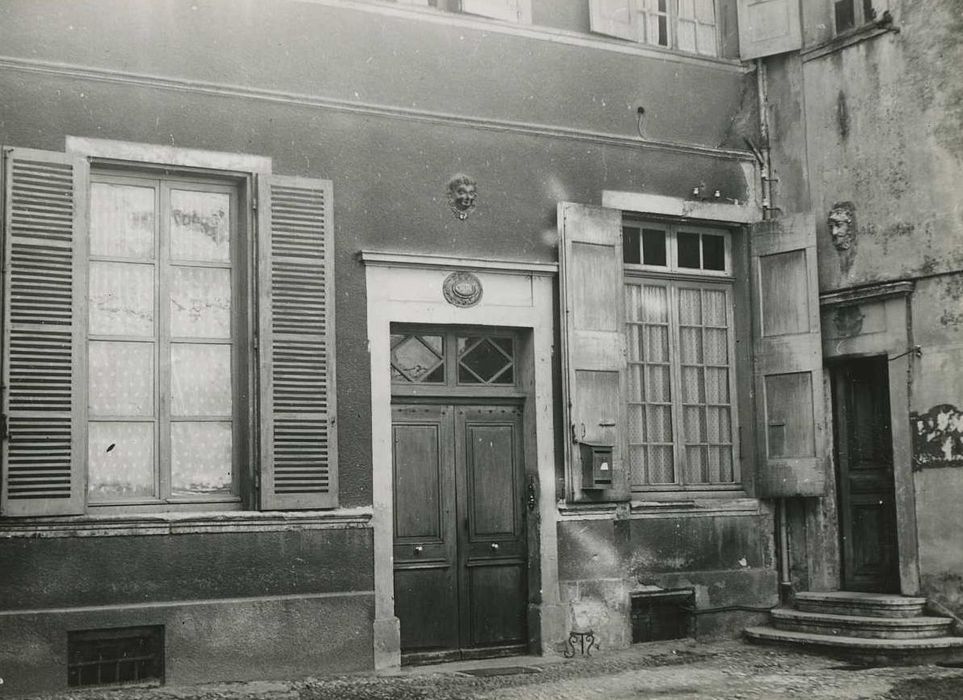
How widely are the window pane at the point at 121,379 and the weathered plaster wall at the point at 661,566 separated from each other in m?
3.13

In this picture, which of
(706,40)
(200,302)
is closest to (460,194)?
(200,302)

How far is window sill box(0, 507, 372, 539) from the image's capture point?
25.1 feet

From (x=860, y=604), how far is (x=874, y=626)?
28 centimetres

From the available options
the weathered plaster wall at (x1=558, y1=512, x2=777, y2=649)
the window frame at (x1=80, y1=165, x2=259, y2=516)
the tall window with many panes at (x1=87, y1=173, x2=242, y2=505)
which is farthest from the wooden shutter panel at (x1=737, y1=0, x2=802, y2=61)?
the tall window with many panes at (x1=87, y1=173, x2=242, y2=505)

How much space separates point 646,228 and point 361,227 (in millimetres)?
2533

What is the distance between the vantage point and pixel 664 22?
34.4ft

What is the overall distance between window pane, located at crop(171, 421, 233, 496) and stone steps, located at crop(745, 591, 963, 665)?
4.25 m

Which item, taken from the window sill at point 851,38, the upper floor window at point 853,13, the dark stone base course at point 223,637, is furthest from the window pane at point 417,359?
the upper floor window at point 853,13

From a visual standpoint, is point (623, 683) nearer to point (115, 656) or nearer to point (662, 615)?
point (662, 615)

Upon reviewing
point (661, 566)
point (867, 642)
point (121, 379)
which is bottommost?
point (867, 642)

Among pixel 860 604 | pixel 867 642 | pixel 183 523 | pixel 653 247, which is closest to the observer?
pixel 183 523

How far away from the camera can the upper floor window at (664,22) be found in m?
10.0

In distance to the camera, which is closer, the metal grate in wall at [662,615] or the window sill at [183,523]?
the window sill at [183,523]

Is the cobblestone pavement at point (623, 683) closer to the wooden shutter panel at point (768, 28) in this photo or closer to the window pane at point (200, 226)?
the window pane at point (200, 226)
